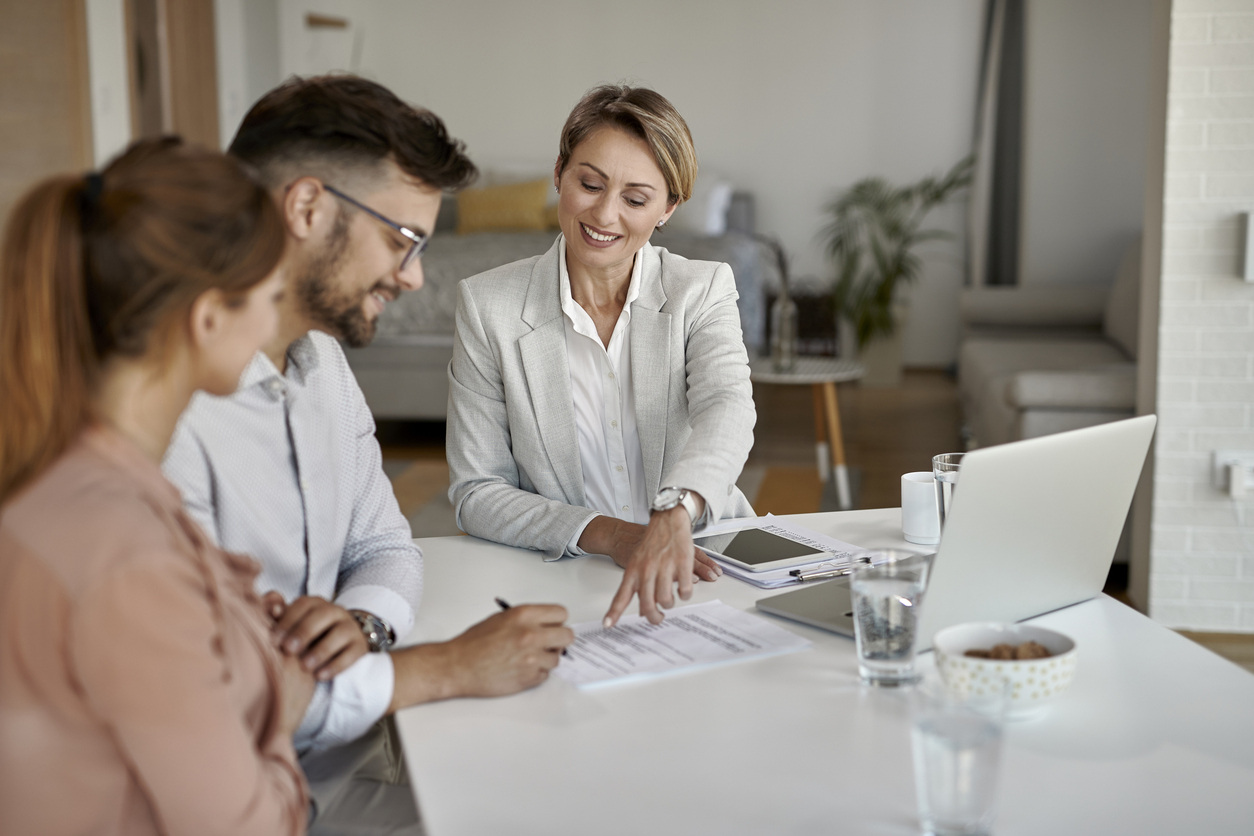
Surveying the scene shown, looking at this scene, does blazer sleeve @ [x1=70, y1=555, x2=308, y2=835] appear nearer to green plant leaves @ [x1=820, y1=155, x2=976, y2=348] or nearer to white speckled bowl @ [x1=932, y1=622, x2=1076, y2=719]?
white speckled bowl @ [x1=932, y1=622, x2=1076, y2=719]

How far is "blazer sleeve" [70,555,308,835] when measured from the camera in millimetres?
647

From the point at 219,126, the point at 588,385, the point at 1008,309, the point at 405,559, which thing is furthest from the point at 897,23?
the point at 405,559

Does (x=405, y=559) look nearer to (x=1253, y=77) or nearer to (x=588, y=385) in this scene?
(x=588, y=385)

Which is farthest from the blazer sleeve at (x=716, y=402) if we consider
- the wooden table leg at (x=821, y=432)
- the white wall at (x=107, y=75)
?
the white wall at (x=107, y=75)

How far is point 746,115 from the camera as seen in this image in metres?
7.02

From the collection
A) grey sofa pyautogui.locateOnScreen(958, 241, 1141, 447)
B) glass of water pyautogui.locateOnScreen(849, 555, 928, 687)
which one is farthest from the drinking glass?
grey sofa pyautogui.locateOnScreen(958, 241, 1141, 447)

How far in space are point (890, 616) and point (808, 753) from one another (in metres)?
0.18

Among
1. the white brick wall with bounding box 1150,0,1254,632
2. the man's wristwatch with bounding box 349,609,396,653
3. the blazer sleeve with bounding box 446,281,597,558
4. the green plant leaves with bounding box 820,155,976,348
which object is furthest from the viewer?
the green plant leaves with bounding box 820,155,976,348

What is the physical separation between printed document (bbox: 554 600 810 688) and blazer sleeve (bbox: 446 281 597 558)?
0.39 metres

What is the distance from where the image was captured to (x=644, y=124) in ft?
5.40

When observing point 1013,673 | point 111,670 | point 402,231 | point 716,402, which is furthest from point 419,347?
point 111,670

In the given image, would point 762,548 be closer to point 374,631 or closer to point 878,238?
point 374,631

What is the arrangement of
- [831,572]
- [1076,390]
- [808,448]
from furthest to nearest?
[808,448]
[1076,390]
[831,572]

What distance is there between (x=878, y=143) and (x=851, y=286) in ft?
3.01
